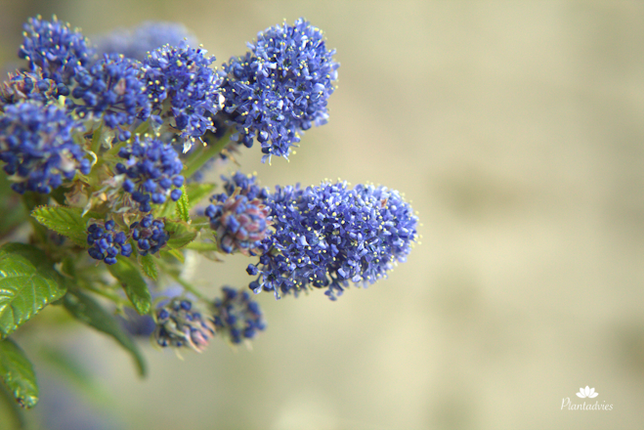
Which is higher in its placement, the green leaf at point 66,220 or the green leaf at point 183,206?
the green leaf at point 183,206

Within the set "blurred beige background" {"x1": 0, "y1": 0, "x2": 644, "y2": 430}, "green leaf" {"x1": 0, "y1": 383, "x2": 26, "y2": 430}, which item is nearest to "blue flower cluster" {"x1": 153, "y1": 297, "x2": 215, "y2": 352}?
"green leaf" {"x1": 0, "y1": 383, "x2": 26, "y2": 430}

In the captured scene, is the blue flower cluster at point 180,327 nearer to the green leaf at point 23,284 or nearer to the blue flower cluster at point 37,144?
the green leaf at point 23,284

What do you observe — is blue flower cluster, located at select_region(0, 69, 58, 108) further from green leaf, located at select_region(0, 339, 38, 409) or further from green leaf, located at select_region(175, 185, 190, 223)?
green leaf, located at select_region(0, 339, 38, 409)

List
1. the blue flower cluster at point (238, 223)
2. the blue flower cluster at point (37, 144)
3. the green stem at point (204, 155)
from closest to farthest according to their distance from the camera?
the blue flower cluster at point (37, 144), the blue flower cluster at point (238, 223), the green stem at point (204, 155)

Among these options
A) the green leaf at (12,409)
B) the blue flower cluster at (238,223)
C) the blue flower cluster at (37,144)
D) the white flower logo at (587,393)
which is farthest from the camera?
the white flower logo at (587,393)

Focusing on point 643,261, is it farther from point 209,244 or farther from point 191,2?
point 191,2

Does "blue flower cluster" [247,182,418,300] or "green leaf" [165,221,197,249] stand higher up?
"blue flower cluster" [247,182,418,300]

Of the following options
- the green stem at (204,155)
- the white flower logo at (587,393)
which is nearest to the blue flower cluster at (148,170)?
the green stem at (204,155)

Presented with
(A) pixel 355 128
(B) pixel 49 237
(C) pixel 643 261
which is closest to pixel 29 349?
(B) pixel 49 237
